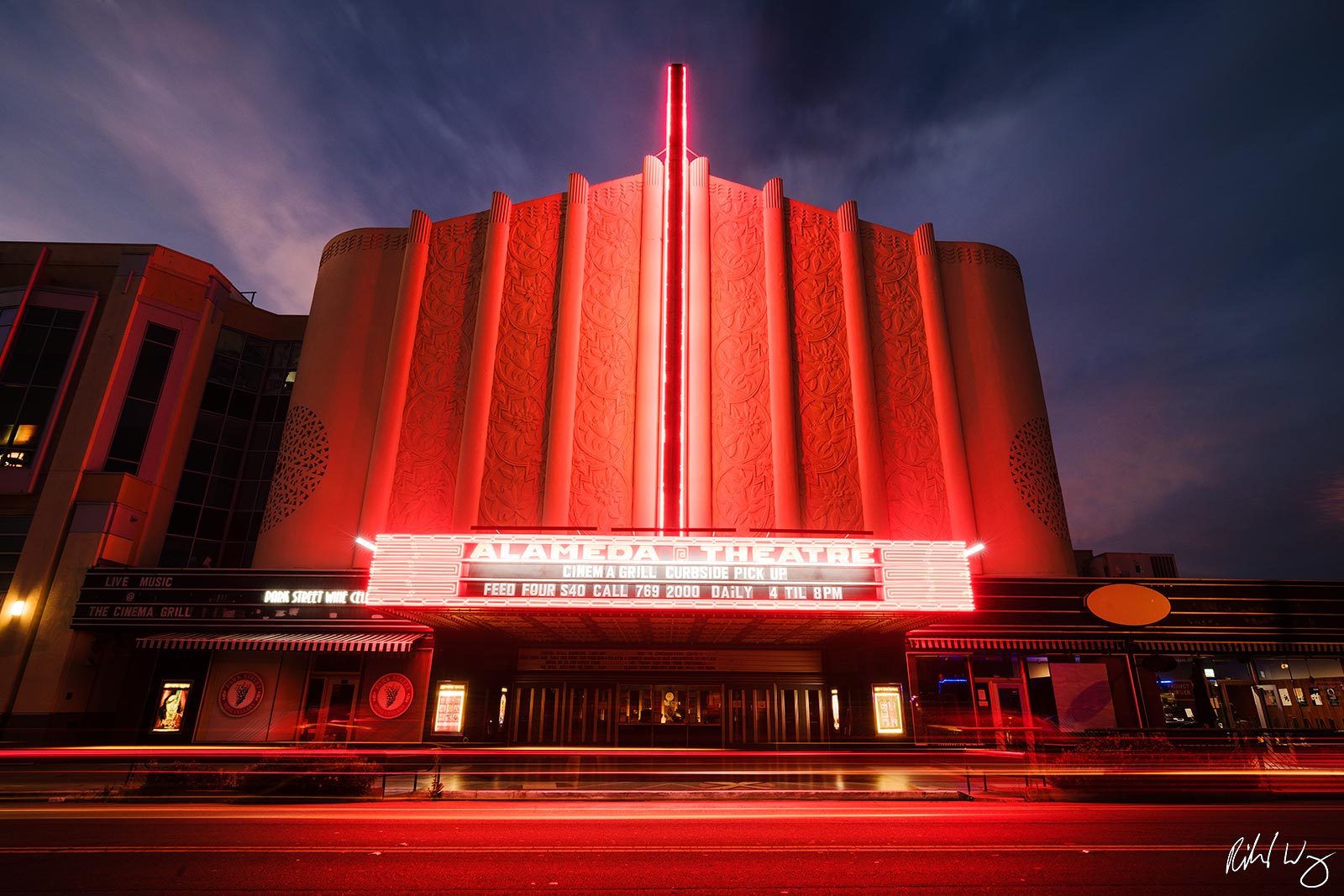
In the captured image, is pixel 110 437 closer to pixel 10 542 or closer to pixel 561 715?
pixel 10 542

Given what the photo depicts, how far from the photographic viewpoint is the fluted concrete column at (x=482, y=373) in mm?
A: 20625

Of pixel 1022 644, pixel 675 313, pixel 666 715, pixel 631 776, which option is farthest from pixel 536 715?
pixel 1022 644

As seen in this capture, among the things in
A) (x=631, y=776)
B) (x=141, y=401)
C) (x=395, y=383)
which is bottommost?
(x=631, y=776)

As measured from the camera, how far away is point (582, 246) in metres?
23.5

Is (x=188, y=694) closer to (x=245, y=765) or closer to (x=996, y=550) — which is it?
(x=245, y=765)

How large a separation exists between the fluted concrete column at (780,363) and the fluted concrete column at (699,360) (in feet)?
6.67

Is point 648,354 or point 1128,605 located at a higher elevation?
point 648,354

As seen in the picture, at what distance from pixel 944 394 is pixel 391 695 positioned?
19698 mm

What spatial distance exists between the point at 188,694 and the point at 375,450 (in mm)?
9443

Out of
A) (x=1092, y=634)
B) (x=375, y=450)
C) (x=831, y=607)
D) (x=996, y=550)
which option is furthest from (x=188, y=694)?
(x=1092, y=634)

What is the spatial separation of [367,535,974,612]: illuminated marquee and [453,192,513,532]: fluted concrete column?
5.29m

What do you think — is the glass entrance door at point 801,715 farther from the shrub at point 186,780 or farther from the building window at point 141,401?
the building window at point 141,401

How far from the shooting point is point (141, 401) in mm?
23688

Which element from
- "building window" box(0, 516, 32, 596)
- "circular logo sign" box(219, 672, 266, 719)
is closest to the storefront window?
"circular logo sign" box(219, 672, 266, 719)
